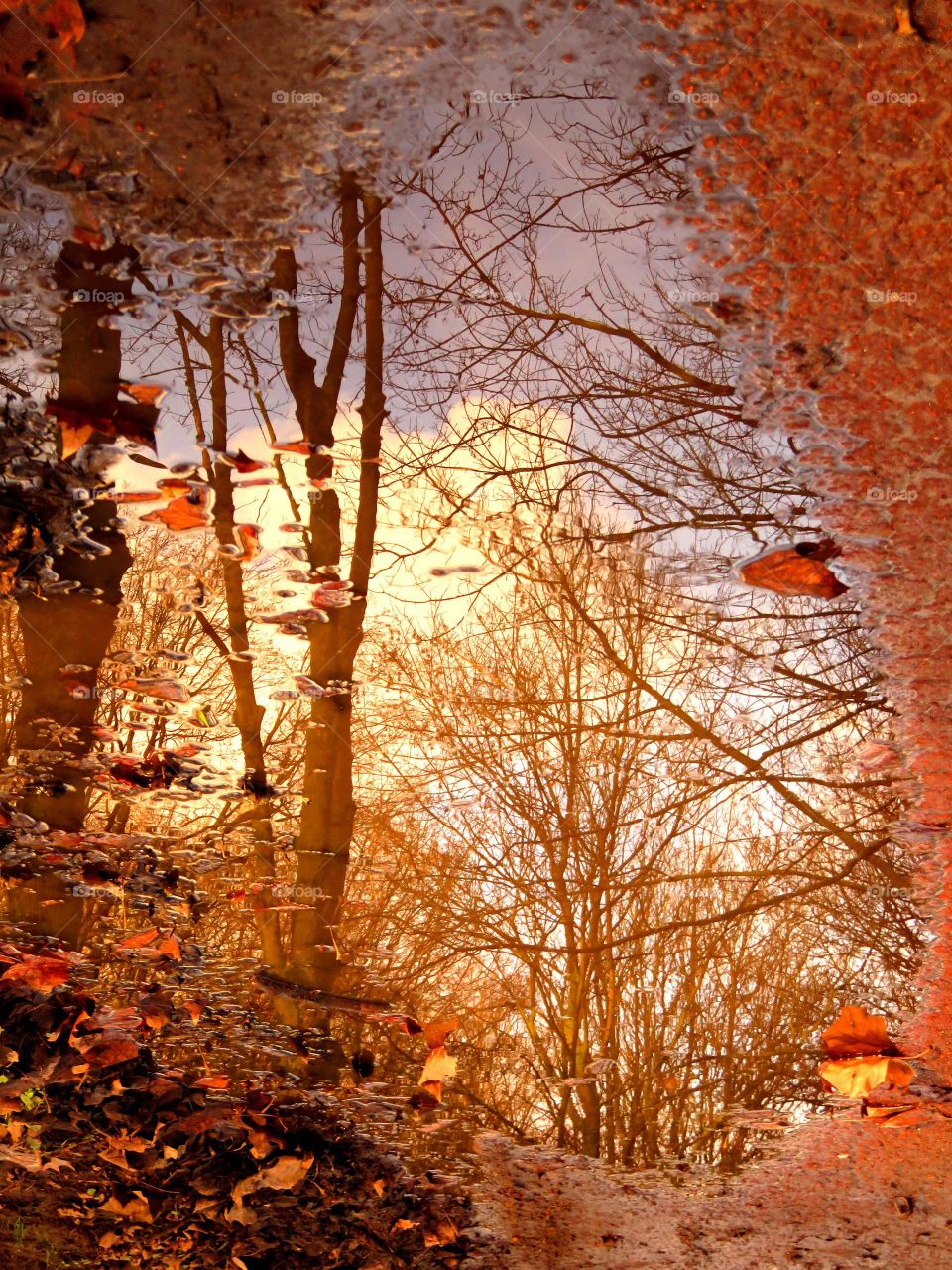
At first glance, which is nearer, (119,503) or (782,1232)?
(782,1232)

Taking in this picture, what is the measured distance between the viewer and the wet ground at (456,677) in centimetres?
171

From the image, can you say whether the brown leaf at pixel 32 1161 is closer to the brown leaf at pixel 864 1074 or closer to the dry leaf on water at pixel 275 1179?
the dry leaf on water at pixel 275 1179

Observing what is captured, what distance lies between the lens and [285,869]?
1938mm

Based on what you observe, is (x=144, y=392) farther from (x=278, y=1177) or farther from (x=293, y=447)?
(x=278, y=1177)

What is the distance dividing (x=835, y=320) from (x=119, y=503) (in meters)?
1.63

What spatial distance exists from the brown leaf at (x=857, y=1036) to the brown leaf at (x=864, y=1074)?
14mm

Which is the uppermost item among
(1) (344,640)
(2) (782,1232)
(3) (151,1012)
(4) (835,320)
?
(4) (835,320)

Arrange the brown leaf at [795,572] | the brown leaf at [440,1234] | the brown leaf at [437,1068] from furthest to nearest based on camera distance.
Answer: the brown leaf at [795,572] < the brown leaf at [437,1068] < the brown leaf at [440,1234]

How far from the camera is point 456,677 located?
6.55 feet

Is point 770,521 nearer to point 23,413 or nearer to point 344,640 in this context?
point 344,640

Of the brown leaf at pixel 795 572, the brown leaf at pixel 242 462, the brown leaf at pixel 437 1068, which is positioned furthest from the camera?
the brown leaf at pixel 242 462

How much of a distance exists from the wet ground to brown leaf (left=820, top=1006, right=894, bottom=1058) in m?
0.01

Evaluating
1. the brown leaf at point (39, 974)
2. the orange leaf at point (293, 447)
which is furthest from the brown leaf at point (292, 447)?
the brown leaf at point (39, 974)

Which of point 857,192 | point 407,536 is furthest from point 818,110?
point 407,536
